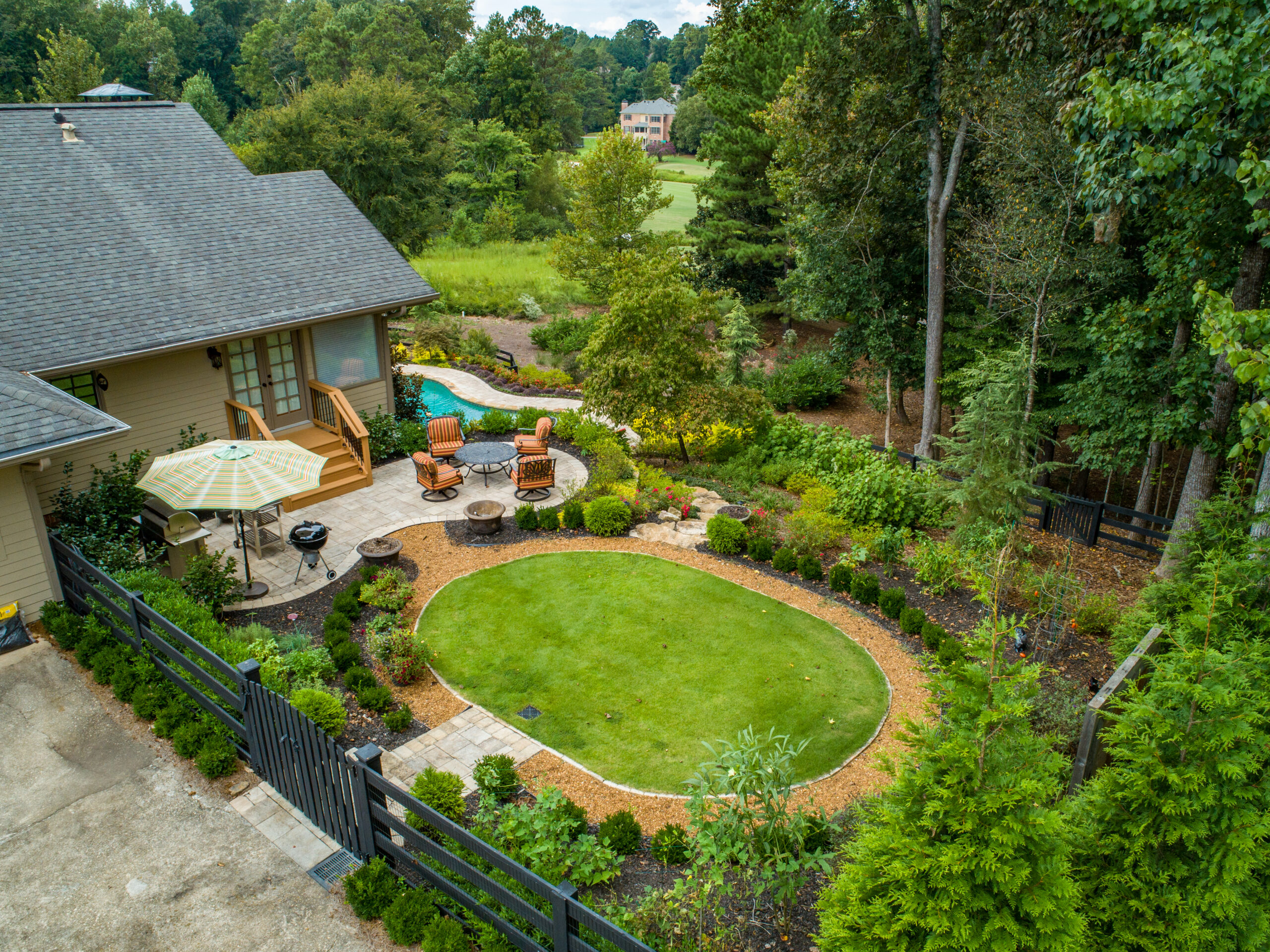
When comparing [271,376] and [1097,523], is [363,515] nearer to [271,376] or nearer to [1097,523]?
[271,376]

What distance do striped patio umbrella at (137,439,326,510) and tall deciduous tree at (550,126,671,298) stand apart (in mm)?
18198

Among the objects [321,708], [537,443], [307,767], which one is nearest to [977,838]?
[307,767]

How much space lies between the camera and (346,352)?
635 inches

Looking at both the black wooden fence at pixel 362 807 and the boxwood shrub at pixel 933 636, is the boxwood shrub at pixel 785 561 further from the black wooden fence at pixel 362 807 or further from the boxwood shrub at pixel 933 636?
the black wooden fence at pixel 362 807

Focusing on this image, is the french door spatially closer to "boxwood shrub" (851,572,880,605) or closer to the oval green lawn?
the oval green lawn

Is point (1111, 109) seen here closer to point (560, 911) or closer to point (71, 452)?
point (560, 911)

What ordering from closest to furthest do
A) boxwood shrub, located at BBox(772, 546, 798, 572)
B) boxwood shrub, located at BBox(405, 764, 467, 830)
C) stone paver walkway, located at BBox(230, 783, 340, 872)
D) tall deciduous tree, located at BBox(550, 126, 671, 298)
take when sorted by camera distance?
stone paver walkway, located at BBox(230, 783, 340, 872), boxwood shrub, located at BBox(405, 764, 467, 830), boxwood shrub, located at BBox(772, 546, 798, 572), tall deciduous tree, located at BBox(550, 126, 671, 298)

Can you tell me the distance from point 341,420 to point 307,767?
32.8ft

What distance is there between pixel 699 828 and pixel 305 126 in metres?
28.3

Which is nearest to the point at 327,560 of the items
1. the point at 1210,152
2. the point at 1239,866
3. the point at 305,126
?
the point at 1239,866

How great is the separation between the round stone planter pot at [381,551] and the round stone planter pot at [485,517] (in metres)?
1.45

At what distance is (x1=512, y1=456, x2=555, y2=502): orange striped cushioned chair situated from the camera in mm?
14438

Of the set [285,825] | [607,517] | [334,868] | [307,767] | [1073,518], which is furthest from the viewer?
[1073,518]

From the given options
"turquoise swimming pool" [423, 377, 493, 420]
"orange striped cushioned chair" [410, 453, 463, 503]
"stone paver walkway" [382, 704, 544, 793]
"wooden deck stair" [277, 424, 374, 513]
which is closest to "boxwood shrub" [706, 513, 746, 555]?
"orange striped cushioned chair" [410, 453, 463, 503]
